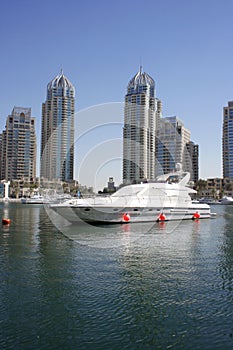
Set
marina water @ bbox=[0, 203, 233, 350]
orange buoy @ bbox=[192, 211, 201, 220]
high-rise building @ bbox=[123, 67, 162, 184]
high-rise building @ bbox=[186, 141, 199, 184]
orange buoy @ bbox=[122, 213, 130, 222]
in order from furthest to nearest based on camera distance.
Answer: high-rise building @ bbox=[186, 141, 199, 184], high-rise building @ bbox=[123, 67, 162, 184], orange buoy @ bbox=[192, 211, 201, 220], orange buoy @ bbox=[122, 213, 130, 222], marina water @ bbox=[0, 203, 233, 350]

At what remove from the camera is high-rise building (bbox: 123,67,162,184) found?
100 meters

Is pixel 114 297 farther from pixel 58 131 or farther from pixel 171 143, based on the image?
pixel 58 131

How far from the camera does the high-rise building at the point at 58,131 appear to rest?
461ft

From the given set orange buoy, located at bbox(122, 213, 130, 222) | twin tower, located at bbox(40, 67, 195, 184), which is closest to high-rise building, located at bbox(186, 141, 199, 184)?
twin tower, located at bbox(40, 67, 195, 184)

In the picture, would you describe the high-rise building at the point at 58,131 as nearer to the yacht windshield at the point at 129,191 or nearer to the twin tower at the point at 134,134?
the twin tower at the point at 134,134

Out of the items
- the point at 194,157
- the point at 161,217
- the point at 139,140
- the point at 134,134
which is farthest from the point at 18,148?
the point at 161,217

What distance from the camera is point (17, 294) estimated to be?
14.0m

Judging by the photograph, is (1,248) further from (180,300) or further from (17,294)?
(180,300)

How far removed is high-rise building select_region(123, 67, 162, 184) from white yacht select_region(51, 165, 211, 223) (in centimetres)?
4423

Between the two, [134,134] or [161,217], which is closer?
[161,217]

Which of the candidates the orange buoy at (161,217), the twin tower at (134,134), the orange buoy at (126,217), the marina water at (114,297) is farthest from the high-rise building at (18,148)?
the marina water at (114,297)

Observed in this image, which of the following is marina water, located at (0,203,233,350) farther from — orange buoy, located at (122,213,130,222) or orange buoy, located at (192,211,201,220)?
orange buoy, located at (192,211,201,220)

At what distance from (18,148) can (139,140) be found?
10689 centimetres

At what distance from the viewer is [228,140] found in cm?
18425
